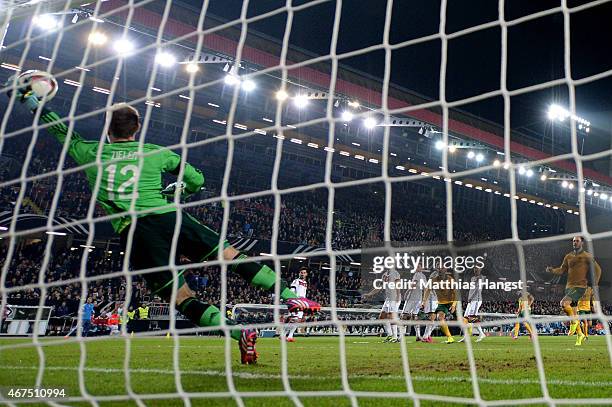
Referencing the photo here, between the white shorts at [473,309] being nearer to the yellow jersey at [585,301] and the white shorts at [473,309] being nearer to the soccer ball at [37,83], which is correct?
the yellow jersey at [585,301]

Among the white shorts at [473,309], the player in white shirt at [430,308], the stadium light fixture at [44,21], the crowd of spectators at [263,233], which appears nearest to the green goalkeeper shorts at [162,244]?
the stadium light fixture at [44,21]

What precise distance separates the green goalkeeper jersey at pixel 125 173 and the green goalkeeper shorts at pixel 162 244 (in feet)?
0.26

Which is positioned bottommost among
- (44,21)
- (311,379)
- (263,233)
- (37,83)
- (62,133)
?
(311,379)

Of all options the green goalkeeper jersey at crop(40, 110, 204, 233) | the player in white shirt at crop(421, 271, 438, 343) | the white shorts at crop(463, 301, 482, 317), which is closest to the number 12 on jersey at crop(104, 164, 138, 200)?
the green goalkeeper jersey at crop(40, 110, 204, 233)

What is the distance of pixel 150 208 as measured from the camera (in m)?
3.40

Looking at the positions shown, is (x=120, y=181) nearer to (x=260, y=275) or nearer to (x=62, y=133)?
(x=62, y=133)

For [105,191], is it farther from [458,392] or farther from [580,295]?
[580,295]

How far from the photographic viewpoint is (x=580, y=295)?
8859 mm

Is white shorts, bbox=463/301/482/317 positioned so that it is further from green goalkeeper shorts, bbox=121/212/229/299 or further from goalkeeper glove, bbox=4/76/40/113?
goalkeeper glove, bbox=4/76/40/113

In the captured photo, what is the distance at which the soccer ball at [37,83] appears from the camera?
3.65 metres

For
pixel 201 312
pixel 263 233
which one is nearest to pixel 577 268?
pixel 201 312

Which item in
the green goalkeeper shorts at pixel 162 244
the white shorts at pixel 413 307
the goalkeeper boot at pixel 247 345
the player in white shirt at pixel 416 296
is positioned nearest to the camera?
the green goalkeeper shorts at pixel 162 244

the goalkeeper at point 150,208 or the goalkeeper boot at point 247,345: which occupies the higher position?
the goalkeeper at point 150,208

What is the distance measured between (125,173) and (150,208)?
0.28 m
